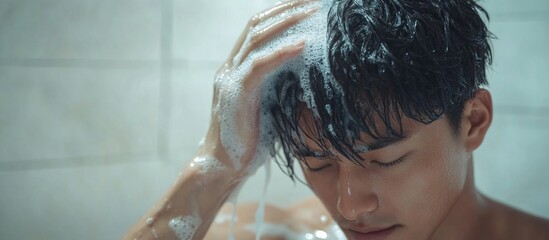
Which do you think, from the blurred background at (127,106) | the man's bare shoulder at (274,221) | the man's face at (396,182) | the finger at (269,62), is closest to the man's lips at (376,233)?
the man's face at (396,182)

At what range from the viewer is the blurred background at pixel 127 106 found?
4.11 feet

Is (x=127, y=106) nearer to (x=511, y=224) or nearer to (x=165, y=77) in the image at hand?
(x=165, y=77)

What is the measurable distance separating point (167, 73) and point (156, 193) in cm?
34

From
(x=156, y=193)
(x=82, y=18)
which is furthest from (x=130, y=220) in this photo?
(x=82, y=18)

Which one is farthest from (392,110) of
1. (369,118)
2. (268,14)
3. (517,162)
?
(517,162)

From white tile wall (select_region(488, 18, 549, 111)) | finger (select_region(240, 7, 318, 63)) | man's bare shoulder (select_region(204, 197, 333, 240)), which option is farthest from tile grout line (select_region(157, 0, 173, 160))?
white tile wall (select_region(488, 18, 549, 111))

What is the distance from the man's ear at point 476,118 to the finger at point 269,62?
0.94 ft

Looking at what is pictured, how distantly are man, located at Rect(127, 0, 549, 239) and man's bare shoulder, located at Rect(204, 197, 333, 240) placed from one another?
245 millimetres

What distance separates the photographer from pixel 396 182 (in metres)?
0.80

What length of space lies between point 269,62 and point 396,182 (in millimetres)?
271

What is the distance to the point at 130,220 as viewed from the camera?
143cm

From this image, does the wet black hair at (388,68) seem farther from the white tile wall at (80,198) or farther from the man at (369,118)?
the white tile wall at (80,198)

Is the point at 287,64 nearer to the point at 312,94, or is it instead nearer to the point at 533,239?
the point at 312,94

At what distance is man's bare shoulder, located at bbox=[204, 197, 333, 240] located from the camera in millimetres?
1228
